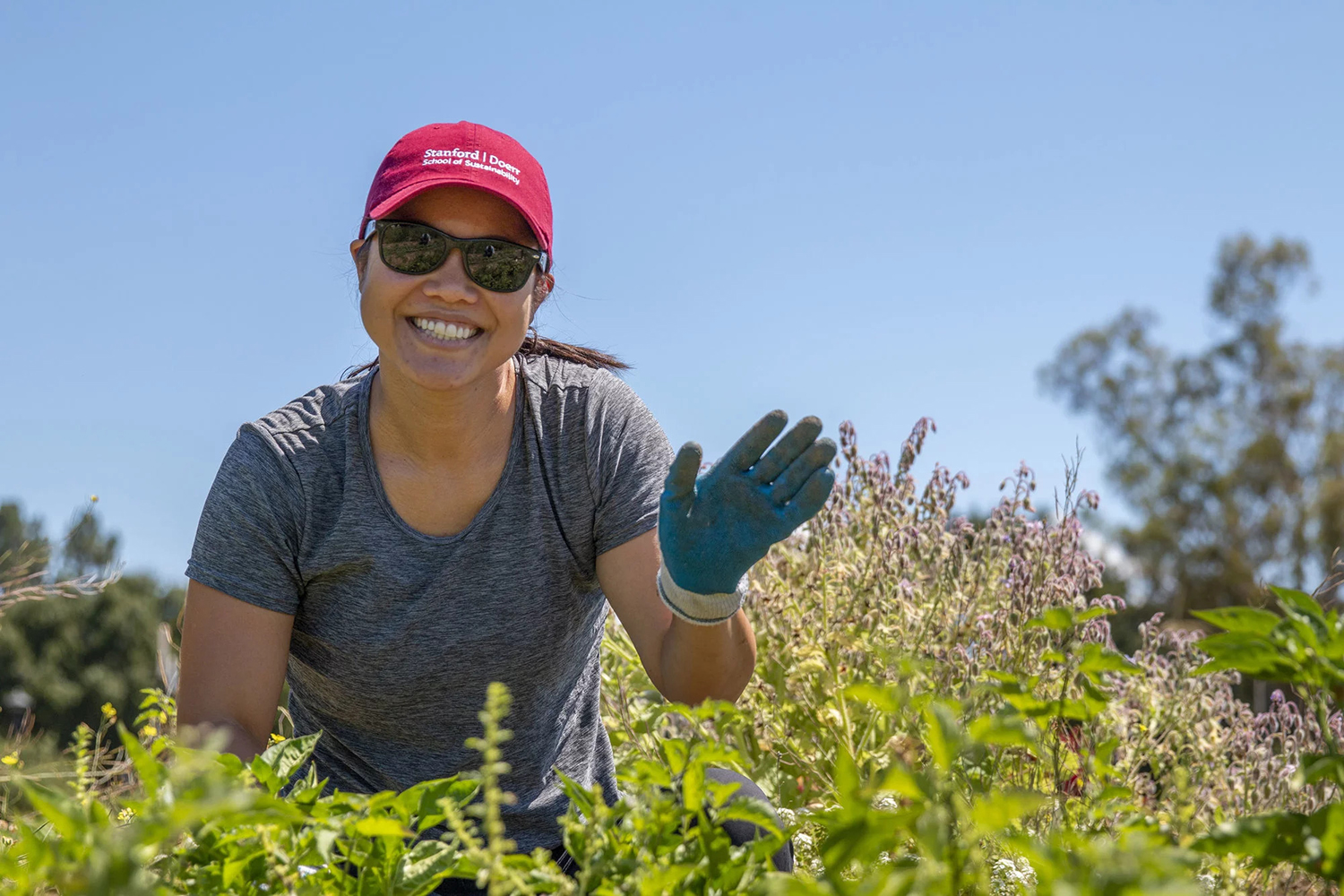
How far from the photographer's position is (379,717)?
6.86 ft

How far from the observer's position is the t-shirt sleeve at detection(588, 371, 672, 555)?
208 cm

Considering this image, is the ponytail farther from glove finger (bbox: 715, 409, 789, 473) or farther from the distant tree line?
the distant tree line

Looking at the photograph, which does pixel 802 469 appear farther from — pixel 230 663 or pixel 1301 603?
pixel 230 663

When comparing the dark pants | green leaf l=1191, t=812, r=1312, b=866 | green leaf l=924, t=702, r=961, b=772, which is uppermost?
green leaf l=924, t=702, r=961, b=772

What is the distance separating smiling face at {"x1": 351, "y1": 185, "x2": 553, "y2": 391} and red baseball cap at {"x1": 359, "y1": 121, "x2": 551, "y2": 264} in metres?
0.04

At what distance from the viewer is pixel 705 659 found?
73.8 inches

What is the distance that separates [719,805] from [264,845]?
0.33 metres

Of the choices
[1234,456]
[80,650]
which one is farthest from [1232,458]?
[80,650]

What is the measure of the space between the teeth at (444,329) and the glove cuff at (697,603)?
586 millimetres

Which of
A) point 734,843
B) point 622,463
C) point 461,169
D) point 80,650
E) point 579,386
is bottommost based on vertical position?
point 80,650

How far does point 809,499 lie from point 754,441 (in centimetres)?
11

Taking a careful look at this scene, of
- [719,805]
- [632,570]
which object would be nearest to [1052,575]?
[632,570]

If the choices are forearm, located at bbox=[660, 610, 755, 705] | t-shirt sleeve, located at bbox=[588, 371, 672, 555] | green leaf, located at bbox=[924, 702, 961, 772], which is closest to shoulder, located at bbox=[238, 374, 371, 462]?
t-shirt sleeve, located at bbox=[588, 371, 672, 555]

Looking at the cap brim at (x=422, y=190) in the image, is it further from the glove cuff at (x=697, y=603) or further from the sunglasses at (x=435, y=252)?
the glove cuff at (x=697, y=603)
